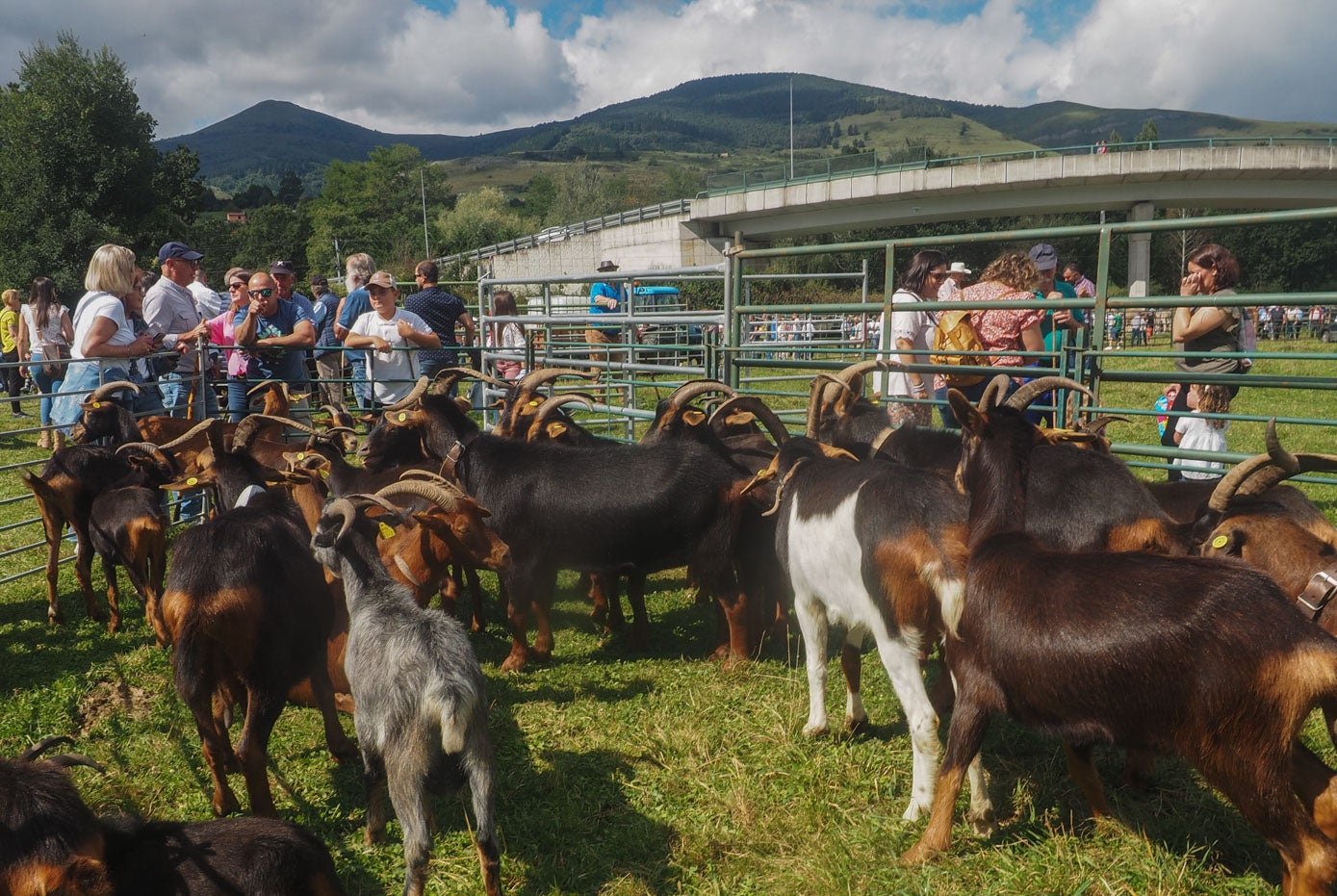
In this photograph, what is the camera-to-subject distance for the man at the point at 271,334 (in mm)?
8656

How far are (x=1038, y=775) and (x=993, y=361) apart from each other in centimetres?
339

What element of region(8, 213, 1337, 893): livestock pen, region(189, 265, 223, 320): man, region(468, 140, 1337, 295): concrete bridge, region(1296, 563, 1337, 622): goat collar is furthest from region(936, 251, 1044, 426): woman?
region(468, 140, 1337, 295): concrete bridge

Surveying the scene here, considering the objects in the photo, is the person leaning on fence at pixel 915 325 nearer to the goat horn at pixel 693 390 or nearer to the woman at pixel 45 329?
the goat horn at pixel 693 390

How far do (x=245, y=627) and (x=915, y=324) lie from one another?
198 inches

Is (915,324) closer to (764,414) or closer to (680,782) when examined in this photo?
(764,414)

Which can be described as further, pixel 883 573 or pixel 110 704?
pixel 110 704

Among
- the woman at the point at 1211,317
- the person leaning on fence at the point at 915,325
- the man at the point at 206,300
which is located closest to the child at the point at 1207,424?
the woman at the point at 1211,317

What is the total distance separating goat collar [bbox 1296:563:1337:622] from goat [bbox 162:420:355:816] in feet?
13.6

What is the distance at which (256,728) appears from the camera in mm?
3961

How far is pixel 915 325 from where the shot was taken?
22.8ft

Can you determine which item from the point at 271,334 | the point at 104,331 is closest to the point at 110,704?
the point at 104,331

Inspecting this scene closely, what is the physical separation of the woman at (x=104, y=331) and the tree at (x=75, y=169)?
30.9 m

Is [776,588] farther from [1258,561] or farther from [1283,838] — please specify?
[1283,838]

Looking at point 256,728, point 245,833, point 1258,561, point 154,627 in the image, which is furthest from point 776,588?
point 154,627
